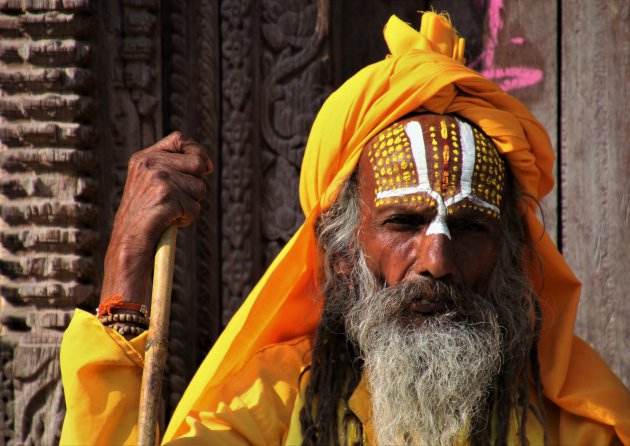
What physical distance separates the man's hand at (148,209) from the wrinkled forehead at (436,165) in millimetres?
457

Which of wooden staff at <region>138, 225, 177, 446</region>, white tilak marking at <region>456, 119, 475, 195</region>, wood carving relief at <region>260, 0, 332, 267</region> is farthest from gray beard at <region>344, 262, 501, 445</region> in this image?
wood carving relief at <region>260, 0, 332, 267</region>

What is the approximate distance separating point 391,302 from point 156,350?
0.60m

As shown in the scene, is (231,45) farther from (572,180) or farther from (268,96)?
(572,180)

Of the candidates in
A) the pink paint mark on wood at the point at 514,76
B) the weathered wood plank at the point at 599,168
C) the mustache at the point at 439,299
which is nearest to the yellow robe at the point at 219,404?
the mustache at the point at 439,299

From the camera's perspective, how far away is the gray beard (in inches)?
99.5

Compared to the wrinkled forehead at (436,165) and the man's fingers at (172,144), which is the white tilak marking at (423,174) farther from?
the man's fingers at (172,144)

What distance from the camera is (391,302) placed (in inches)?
101

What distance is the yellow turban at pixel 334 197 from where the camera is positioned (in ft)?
8.48

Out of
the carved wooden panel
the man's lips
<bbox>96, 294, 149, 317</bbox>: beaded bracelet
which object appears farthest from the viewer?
the carved wooden panel

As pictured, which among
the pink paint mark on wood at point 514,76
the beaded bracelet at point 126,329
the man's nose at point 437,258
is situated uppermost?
the pink paint mark on wood at point 514,76

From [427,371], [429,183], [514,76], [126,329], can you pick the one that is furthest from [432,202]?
[514,76]

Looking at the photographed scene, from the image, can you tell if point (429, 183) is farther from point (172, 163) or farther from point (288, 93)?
point (288, 93)

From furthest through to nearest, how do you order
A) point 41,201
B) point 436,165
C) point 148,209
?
point 41,201
point 436,165
point 148,209

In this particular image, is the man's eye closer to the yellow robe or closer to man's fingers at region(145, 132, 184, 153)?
the yellow robe
